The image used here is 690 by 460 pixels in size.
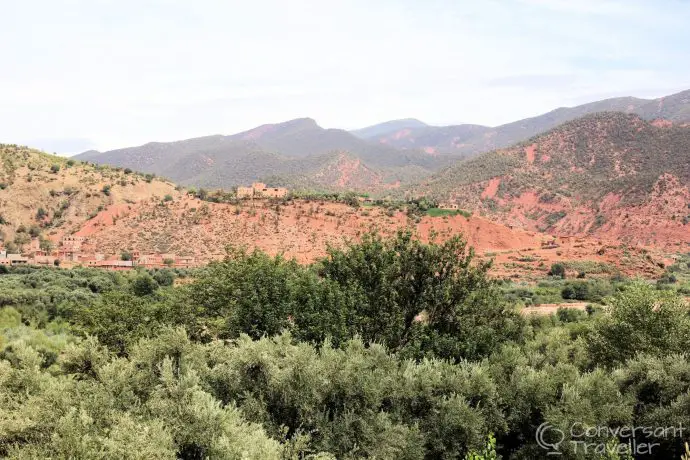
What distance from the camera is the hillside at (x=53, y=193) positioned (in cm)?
7394

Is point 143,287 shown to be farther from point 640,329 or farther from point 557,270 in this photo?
point 557,270

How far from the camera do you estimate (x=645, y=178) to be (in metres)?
107

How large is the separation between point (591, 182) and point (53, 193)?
116799 mm

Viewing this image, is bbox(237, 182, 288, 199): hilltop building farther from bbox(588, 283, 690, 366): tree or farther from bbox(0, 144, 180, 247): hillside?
bbox(588, 283, 690, 366): tree

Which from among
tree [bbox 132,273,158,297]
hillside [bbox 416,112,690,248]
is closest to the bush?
hillside [bbox 416,112,690,248]

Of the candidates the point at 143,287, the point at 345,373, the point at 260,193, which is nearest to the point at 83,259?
the point at 143,287

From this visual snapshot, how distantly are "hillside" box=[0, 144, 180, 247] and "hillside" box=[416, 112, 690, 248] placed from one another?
72.2 m

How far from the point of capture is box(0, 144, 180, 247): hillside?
73.9 metres

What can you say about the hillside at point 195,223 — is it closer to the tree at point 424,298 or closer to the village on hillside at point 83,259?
the village on hillside at point 83,259

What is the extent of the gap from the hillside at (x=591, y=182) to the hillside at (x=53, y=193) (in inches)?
2842

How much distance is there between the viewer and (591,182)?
121m

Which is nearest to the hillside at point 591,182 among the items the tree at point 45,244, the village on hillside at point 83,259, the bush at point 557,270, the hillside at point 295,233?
the hillside at point 295,233

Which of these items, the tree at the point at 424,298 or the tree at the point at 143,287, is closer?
the tree at the point at 424,298

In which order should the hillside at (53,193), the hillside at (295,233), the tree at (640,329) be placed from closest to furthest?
the tree at (640,329)
the hillside at (295,233)
the hillside at (53,193)
